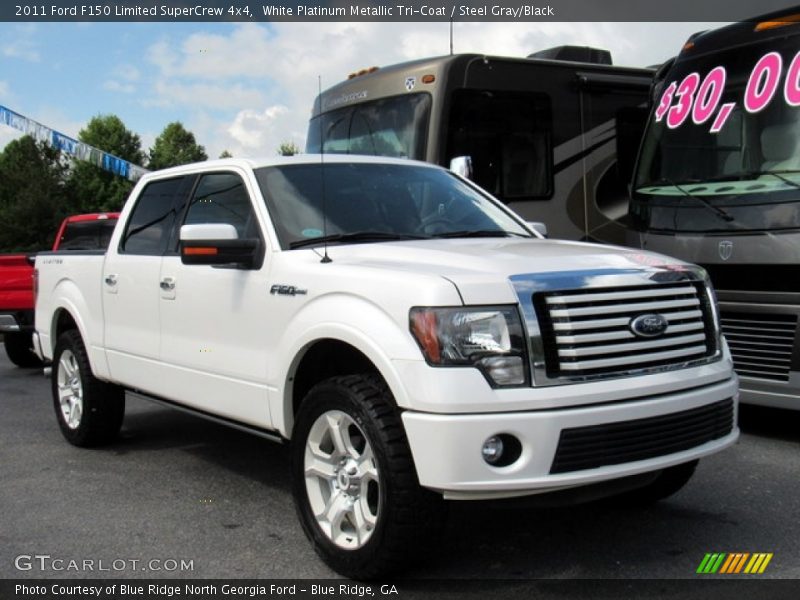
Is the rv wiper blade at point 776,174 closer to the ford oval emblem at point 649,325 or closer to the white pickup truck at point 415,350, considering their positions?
the white pickup truck at point 415,350

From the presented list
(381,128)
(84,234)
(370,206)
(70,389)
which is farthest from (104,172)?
(370,206)

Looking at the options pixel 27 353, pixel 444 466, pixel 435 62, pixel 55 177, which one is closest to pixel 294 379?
pixel 444 466

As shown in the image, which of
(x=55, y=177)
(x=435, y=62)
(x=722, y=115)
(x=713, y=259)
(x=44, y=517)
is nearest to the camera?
(x=44, y=517)

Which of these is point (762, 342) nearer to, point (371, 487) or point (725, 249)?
point (725, 249)

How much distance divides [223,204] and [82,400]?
6.89 ft

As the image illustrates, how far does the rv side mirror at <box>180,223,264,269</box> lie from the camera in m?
4.20

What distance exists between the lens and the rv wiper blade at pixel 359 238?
4.34m

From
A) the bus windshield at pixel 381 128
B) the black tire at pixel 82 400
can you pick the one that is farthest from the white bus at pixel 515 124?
the black tire at pixel 82 400

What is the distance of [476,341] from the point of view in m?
3.33

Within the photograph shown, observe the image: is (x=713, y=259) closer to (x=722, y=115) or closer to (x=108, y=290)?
(x=722, y=115)

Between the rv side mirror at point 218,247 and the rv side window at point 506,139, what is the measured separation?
4.88m

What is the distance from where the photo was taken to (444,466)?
3.23m

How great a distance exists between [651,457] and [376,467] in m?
1.10

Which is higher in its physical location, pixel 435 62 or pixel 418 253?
pixel 435 62
